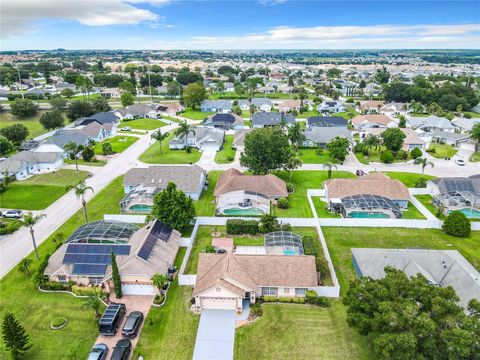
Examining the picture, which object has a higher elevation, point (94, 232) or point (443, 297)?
point (443, 297)

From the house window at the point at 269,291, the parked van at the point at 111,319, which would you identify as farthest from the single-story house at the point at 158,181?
the house window at the point at 269,291

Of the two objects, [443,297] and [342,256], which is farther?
[342,256]

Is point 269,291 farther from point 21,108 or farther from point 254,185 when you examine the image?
point 21,108

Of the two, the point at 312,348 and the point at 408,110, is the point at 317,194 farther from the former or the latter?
the point at 408,110

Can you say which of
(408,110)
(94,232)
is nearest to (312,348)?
(94,232)

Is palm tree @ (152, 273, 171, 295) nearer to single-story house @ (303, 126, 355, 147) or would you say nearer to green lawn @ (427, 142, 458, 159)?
single-story house @ (303, 126, 355, 147)

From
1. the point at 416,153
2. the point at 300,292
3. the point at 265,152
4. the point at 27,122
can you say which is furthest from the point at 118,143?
the point at 416,153
